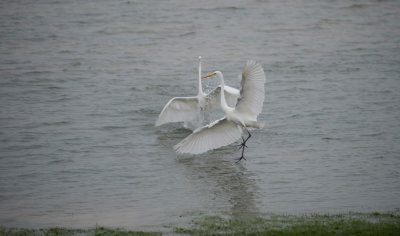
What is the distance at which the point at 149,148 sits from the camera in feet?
39.4

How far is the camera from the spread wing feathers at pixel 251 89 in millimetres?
9500

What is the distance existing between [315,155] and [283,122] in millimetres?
2399

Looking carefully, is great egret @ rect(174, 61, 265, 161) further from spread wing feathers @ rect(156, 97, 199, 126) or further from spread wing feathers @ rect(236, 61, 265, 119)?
spread wing feathers @ rect(156, 97, 199, 126)

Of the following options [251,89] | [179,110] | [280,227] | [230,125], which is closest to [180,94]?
[179,110]

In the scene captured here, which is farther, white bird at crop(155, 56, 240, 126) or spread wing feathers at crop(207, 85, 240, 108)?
white bird at crop(155, 56, 240, 126)

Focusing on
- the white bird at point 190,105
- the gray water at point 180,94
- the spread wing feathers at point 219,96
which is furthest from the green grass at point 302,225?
the white bird at point 190,105

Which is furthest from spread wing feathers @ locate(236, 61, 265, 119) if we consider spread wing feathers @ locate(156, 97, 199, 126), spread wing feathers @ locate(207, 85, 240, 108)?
Answer: spread wing feathers @ locate(156, 97, 199, 126)

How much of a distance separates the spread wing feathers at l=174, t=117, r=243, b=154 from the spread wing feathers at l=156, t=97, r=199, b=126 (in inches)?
89.8

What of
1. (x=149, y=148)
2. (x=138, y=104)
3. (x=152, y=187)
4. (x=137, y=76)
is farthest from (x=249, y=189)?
(x=137, y=76)

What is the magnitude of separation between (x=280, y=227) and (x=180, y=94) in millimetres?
8737

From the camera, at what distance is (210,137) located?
10.8 m

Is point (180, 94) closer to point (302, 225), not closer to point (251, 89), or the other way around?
point (251, 89)

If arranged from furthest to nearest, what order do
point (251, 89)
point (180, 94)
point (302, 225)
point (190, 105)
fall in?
point (180, 94), point (190, 105), point (251, 89), point (302, 225)

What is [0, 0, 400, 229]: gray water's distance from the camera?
907 centimetres
